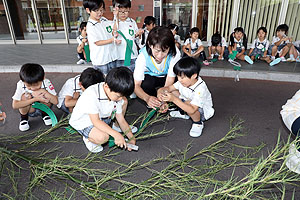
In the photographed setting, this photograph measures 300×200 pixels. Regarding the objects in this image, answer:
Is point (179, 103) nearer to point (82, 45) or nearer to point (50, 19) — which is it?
point (82, 45)

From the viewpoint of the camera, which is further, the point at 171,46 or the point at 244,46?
the point at 244,46

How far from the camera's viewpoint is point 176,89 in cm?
215

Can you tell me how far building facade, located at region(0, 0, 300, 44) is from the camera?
4.91 metres

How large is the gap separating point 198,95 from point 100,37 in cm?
132

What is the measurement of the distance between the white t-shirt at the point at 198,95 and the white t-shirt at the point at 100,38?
95 cm

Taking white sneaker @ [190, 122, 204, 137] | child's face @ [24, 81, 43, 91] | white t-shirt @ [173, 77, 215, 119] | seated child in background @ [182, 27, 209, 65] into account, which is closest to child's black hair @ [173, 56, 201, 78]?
white t-shirt @ [173, 77, 215, 119]

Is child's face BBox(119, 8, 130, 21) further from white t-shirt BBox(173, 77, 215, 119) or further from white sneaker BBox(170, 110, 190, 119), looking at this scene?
white sneaker BBox(170, 110, 190, 119)

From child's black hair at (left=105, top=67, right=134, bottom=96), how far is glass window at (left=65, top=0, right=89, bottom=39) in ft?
17.0

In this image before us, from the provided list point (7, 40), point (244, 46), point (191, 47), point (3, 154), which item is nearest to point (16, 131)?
point (3, 154)

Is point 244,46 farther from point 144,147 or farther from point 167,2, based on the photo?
point 144,147


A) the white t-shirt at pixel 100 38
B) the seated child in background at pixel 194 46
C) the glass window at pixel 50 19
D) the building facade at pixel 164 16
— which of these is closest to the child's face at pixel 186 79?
the white t-shirt at pixel 100 38

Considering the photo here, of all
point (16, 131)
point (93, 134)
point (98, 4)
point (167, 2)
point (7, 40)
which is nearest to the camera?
point (93, 134)

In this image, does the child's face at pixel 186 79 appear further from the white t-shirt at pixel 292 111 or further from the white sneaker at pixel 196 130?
the white t-shirt at pixel 292 111

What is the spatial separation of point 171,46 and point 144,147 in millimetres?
901
